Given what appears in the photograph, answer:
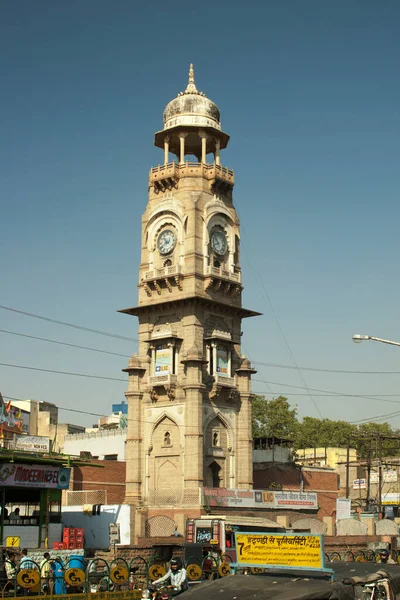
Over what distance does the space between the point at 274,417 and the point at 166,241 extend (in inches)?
1619

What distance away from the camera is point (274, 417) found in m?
102

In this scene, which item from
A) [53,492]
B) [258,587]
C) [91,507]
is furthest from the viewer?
[91,507]

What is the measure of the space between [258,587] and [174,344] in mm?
48574

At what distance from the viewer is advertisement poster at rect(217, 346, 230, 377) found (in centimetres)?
6588

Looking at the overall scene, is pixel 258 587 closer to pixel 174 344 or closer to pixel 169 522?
pixel 169 522

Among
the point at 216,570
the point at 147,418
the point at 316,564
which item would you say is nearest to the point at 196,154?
the point at 147,418

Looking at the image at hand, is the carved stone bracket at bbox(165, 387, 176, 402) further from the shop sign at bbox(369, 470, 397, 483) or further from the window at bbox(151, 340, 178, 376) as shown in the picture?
the shop sign at bbox(369, 470, 397, 483)

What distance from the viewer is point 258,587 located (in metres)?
16.5

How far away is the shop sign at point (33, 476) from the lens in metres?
42.4

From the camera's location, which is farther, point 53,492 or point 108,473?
point 108,473

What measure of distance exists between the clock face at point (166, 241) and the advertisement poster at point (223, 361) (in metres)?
8.97

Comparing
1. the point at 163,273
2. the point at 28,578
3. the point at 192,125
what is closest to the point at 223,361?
the point at 163,273

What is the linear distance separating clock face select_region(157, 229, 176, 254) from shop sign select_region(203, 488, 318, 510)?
19423 mm

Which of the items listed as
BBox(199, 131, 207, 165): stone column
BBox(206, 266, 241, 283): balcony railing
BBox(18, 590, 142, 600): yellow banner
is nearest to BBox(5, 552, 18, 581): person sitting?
BBox(18, 590, 142, 600): yellow banner
